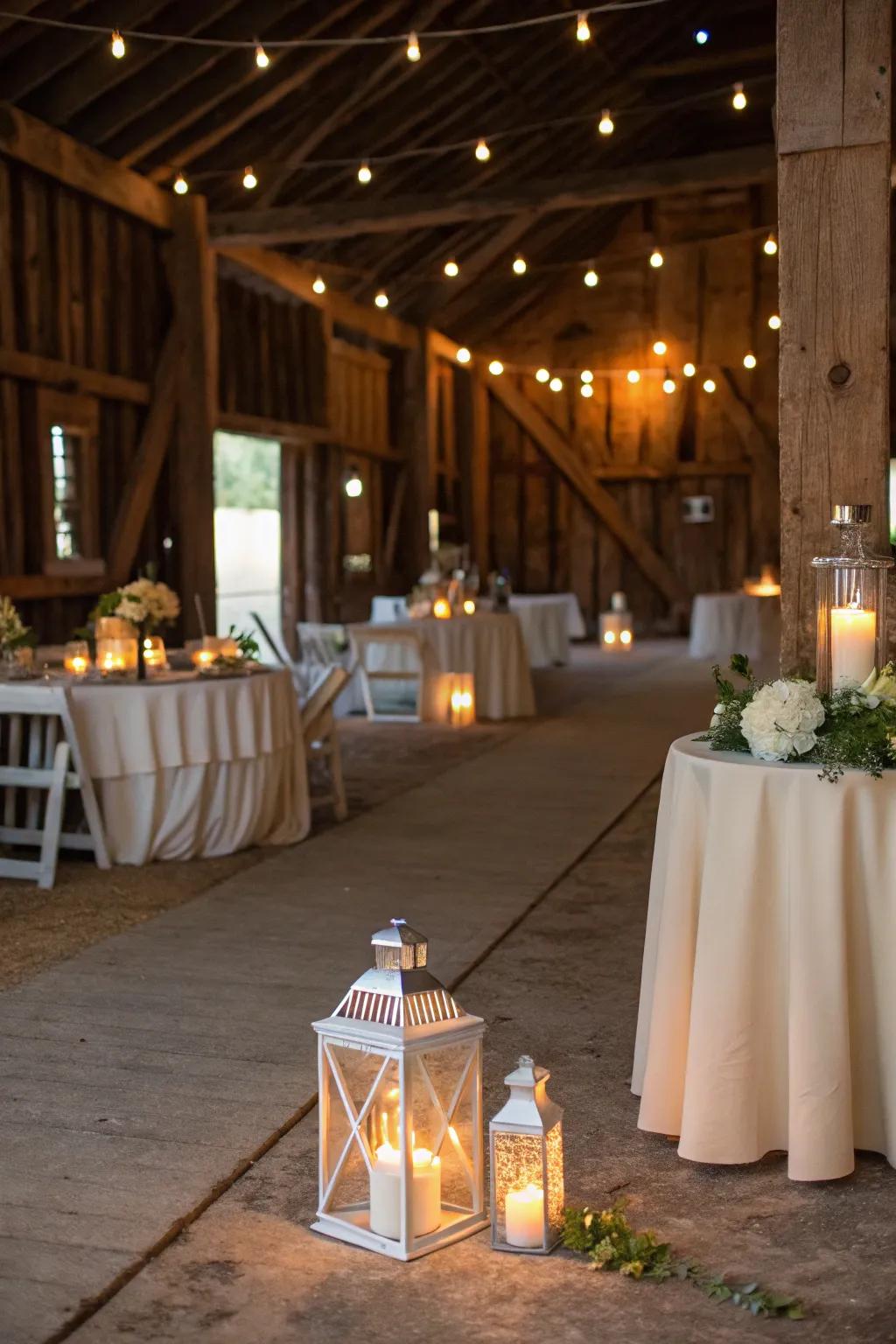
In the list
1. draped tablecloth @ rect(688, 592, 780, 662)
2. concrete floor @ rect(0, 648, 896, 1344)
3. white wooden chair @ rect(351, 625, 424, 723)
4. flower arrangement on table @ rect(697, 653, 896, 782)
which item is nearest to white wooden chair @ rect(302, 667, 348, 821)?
concrete floor @ rect(0, 648, 896, 1344)

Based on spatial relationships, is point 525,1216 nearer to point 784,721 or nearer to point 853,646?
point 784,721

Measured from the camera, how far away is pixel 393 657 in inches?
394

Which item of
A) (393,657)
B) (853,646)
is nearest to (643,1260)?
(853,646)

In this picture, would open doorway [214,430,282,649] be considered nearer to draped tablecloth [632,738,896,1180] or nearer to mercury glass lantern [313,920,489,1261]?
draped tablecloth [632,738,896,1180]

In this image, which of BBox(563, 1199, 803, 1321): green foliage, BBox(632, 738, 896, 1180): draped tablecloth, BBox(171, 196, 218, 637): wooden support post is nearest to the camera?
BBox(563, 1199, 803, 1321): green foliage

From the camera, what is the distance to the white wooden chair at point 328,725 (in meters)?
6.37

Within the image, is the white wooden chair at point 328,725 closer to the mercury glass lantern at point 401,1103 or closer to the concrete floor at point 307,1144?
the concrete floor at point 307,1144

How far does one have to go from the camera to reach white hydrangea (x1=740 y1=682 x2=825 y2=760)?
112 inches

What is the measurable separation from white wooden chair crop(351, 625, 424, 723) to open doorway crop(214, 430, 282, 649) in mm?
2712

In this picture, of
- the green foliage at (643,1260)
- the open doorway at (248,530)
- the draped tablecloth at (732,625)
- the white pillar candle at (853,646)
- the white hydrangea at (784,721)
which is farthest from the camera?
the draped tablecloth at (732,625)

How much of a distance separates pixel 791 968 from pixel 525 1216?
0.72 metres

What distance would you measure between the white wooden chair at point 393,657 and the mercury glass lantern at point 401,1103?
7371 millimetres

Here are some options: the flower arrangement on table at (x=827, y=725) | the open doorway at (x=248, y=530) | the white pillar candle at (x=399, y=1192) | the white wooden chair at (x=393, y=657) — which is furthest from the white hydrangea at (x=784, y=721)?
the open doorway at (x=248, y=530)

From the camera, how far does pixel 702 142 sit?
17062 millimetres
